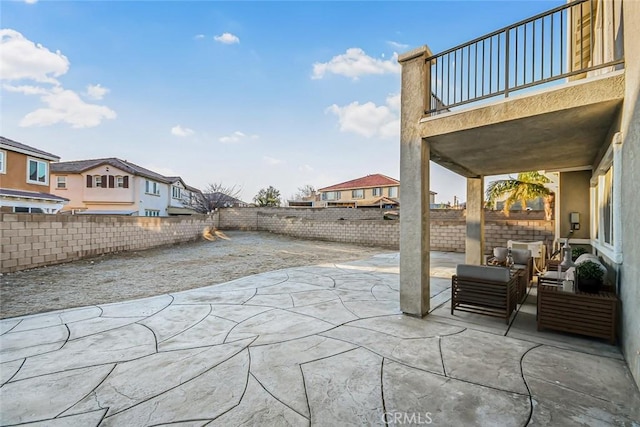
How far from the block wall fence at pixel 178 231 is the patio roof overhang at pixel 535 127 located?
268 inches

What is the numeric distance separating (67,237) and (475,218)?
12530 mm

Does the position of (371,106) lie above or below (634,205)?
above

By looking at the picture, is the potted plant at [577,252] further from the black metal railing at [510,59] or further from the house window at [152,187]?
the house window at [152,187]

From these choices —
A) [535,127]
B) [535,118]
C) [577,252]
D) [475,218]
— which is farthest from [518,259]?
[535,118]

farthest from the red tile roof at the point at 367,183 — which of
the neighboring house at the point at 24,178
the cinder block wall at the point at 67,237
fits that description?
the neighboring house at the point at 24,178

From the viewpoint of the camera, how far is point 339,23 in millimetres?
10484

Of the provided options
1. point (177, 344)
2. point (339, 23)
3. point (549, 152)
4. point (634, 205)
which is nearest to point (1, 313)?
point (177, 344)

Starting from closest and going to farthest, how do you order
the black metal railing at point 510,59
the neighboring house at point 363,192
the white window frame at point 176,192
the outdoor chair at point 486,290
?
the black metal railing at point 510,59
the outdoor chair at point 486,290
the white window frame at point 176,192
the neighboring house at point 363,192

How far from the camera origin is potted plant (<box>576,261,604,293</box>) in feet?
12.1

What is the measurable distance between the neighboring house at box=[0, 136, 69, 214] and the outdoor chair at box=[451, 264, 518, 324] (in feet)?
72.7

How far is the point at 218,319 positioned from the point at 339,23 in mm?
10920

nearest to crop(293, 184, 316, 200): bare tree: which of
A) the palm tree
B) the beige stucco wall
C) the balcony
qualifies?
the palm tree

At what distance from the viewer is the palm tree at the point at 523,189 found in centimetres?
1063

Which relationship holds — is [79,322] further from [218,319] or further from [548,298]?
[548,298]
